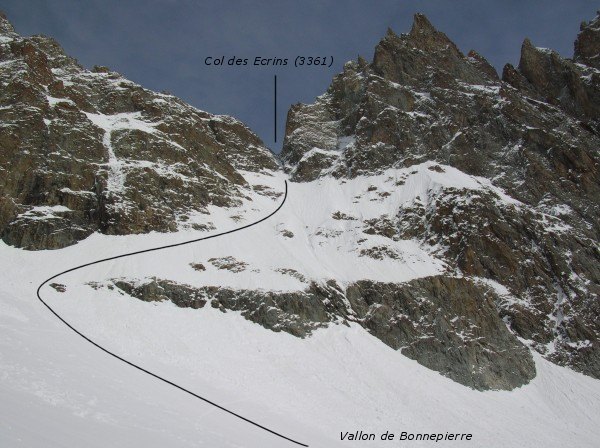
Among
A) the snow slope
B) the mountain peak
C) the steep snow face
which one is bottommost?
the snow slope

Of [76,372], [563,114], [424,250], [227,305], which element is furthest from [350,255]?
[563,114]

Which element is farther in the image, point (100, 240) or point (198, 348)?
point (100, 240)

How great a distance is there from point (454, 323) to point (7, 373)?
38040 millimetres

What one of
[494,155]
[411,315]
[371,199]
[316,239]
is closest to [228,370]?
[411,315]

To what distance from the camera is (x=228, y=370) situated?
32.7 metres

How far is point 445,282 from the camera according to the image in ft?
162

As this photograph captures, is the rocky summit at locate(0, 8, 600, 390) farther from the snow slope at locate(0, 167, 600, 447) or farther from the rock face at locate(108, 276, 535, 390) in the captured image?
the snow slope at locate(0, 167, 600, 447)

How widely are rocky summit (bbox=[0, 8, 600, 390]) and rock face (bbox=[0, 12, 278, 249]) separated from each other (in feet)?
0.60

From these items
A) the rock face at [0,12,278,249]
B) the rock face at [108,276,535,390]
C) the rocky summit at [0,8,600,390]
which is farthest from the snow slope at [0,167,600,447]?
the rock face at [0,12,278,249]

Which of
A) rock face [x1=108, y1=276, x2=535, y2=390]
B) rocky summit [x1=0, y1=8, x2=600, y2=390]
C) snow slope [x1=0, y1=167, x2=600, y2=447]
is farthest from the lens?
rocky summit [x1=0, y1=8, x2=600, y2=390]

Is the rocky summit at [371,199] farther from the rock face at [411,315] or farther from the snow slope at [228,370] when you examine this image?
the snow slope at [228,370]

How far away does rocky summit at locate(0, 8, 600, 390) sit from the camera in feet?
146

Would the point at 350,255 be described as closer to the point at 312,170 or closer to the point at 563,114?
the point at 312,170

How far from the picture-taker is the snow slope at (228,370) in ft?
55.7
